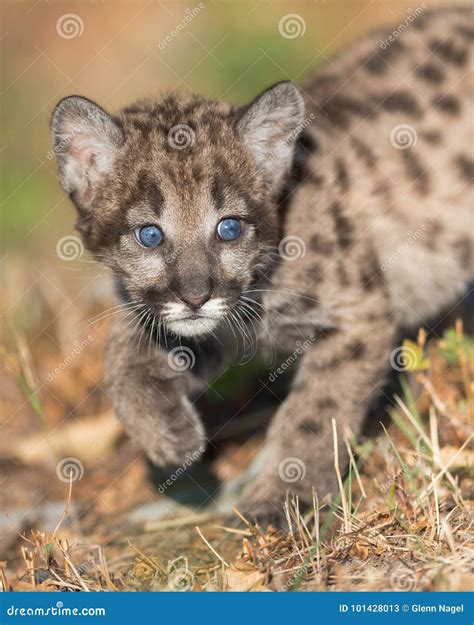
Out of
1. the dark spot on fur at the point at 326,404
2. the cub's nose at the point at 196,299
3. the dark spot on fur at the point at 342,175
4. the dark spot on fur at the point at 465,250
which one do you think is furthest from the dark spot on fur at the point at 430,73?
the cub's nose at the point at 196,299

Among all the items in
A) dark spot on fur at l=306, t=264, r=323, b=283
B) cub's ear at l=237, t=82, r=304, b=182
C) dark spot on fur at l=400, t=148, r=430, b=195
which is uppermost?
dark spot on fur at l=400, t=148, r=430, b=195

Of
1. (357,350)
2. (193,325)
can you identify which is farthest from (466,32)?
(193,325)

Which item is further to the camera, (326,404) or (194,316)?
(326,404)

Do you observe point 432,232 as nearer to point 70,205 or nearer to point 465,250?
point 465,250

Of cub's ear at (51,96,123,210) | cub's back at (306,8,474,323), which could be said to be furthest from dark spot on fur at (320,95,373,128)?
cub's ear at (51,96,123,210)

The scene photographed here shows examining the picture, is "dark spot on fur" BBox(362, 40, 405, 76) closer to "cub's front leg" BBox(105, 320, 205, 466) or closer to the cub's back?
the cub's back

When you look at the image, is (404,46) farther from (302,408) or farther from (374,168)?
(302,408)

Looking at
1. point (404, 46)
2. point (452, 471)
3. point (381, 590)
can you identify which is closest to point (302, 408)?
point (452, 471)
